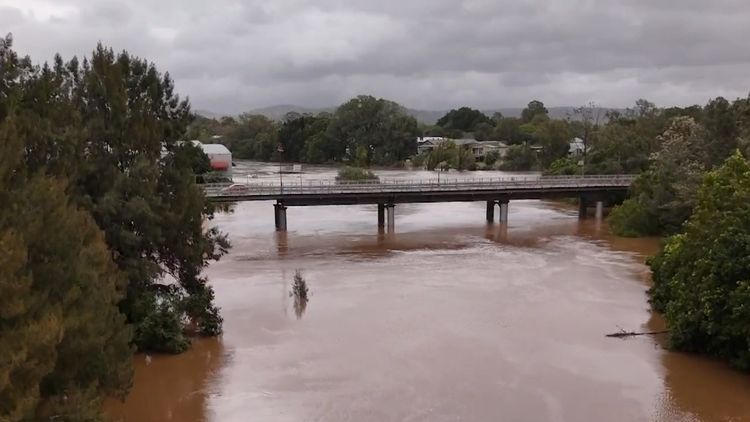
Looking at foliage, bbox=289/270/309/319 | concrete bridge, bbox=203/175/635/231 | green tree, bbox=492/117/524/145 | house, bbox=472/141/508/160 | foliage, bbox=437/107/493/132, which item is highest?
foliage, bbox=437/107/493/132

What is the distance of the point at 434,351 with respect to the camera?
75.5ft

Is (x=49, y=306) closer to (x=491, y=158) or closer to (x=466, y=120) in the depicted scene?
(x=491, y=158)

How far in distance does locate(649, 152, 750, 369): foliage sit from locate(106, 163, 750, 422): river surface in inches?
32.8

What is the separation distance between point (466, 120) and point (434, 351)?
5211 inches

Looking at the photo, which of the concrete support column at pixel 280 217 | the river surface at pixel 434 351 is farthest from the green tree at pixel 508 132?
the river surface at pixel 434 351

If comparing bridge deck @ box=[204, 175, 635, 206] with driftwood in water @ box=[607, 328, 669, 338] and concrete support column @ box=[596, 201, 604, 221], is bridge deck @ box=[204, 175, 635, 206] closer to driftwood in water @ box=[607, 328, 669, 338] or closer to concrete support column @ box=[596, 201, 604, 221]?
concrete support column @ box=[596, 201, 604, 221]

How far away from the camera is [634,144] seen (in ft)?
237

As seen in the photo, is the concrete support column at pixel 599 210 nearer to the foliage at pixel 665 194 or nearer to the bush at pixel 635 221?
the foliage at pixel 665 194

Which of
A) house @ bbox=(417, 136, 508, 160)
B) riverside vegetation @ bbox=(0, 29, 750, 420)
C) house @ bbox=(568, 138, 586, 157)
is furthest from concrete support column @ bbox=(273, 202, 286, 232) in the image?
house @ bbox=(417, 136, 508, 160)

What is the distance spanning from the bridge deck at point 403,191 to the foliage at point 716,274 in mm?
26568

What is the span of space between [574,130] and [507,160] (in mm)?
15635

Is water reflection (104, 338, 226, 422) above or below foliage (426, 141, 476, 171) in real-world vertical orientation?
below

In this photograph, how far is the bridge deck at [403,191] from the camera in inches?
1925

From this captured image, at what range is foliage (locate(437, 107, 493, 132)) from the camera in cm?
14938
